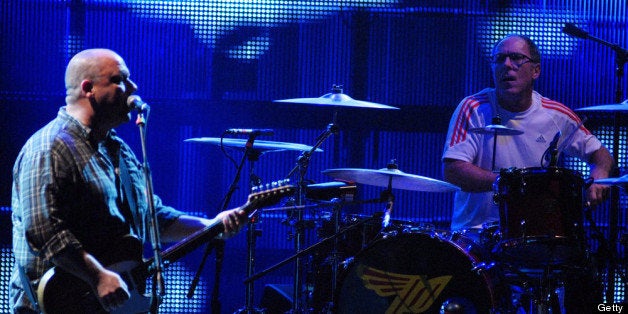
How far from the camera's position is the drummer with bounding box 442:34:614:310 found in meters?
5.81

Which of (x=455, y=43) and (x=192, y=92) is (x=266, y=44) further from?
(x=455, y=43)

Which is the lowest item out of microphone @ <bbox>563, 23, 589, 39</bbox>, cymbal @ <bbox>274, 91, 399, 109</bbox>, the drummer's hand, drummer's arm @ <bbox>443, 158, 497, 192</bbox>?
the drummer's hand

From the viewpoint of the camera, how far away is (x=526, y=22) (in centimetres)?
716

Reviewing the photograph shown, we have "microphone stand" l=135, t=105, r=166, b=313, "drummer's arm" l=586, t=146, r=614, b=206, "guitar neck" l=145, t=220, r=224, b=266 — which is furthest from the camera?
"drummer's arm" l=586, t=146, r=614, b=206

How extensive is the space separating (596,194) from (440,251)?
103 cm

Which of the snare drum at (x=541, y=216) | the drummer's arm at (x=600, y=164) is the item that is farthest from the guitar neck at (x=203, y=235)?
the drummer's arm at (x=600, y=164)

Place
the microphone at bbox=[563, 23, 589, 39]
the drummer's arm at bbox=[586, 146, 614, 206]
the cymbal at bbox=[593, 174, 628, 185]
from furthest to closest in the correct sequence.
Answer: the microphone at bbox=[563, 23, 589, 39] < the drummer's arm at bbox=[586, 146, 614, 206] < the cymbal at bbox=[593, 174, 628, 185]

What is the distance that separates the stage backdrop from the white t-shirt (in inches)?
46.6

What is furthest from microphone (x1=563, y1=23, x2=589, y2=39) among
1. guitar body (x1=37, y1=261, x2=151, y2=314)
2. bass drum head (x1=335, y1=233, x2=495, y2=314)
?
guitar body (x1=37, y1=261, x2=151, y2=314)

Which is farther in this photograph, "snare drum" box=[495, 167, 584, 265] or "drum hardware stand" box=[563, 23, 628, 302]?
"drum hardware stand" box=[563, 23, 628, 302]

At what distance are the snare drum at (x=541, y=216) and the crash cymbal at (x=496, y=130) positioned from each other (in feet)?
1.47

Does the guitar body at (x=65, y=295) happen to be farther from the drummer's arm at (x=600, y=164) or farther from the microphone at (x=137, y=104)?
the drummer's arm at (x=600, y=164)

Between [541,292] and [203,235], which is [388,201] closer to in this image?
[541,292]

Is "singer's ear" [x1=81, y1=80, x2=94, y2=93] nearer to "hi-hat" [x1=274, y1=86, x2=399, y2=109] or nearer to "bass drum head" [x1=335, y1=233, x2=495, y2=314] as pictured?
"hi-hat" [x1=274, y1=86, x2=399, y2=109]
